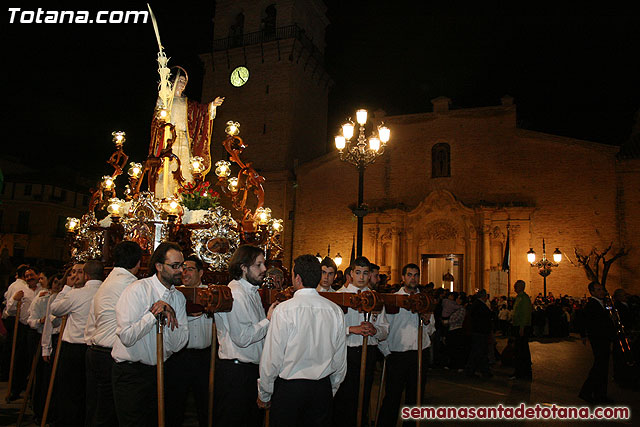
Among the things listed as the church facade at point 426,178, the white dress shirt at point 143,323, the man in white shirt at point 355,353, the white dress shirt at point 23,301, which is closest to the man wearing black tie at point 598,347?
the man in white shirt at point 355,353

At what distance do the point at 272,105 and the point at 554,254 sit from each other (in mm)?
17098

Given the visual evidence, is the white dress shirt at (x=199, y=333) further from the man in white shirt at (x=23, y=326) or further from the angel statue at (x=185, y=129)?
the angel statue at (x=185, y=129)

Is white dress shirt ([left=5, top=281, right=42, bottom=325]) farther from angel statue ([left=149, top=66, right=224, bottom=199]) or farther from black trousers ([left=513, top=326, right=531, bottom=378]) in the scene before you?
black trousers ([left=513, top=326, right=531, bottom=378])

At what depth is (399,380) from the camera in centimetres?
596

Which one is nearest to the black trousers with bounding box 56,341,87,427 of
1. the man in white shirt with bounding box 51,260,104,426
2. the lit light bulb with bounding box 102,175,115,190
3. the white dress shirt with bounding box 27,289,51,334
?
the man in white shirt with bounding box 51,260,104,426

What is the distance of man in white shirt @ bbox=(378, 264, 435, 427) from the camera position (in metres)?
5.82

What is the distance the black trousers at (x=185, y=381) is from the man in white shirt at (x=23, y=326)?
4.51 m

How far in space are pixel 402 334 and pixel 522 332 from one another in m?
6.88

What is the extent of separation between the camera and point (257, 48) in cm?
2986

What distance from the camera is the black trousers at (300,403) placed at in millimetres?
3771

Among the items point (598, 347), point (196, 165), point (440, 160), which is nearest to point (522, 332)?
point (598, 347)

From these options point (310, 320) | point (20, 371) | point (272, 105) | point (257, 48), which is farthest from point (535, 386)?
point (257, 48)

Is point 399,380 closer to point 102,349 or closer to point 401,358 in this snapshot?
point 401,358

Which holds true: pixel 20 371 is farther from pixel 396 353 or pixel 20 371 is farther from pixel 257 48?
pixel 257 48
